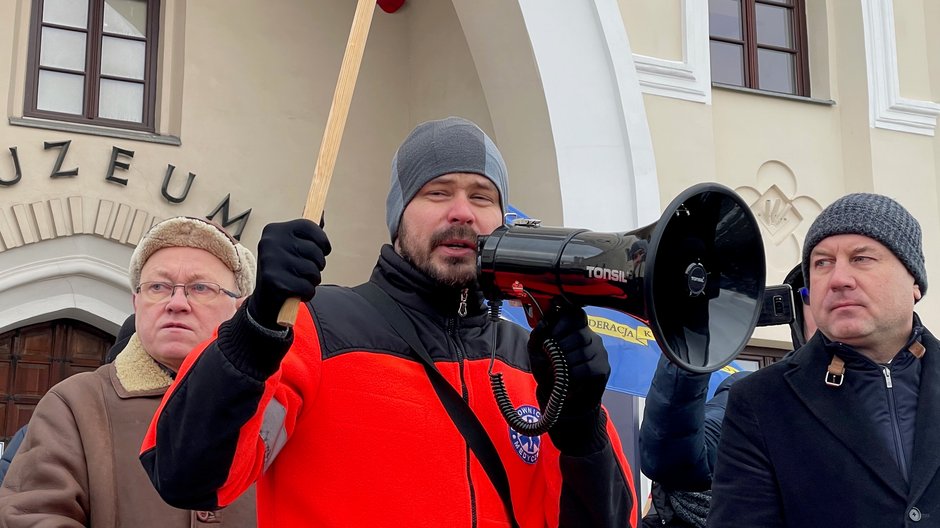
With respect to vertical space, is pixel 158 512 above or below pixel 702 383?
below

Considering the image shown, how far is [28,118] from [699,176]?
3936 mm

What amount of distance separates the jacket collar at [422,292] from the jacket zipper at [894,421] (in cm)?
101

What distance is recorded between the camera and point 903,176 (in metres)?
7.43

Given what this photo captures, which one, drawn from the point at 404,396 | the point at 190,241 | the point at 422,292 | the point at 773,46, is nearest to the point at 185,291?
the point at 190,241

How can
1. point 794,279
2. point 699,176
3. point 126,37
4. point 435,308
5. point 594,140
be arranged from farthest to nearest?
point 126,37
point 699,176
point 594,140
point 794,279
point 435,308

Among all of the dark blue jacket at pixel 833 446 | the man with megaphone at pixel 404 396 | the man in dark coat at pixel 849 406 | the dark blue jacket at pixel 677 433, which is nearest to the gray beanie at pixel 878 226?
the man in dark coat at pixel 849 406

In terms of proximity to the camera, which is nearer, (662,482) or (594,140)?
(662,482)

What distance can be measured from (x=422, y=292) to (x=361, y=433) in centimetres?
34

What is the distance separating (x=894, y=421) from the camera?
103 inches

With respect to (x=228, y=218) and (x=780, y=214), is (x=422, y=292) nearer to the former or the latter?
(x=228, y=218)

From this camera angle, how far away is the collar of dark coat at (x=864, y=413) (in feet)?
8.31

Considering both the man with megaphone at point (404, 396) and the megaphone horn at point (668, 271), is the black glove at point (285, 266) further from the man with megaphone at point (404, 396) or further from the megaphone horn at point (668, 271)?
the megaphone horn at point (668, 271)

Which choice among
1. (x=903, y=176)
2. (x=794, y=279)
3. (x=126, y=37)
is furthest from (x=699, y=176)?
(x=126, y=37)

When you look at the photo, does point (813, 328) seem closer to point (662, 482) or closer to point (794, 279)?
point (794, 279)
